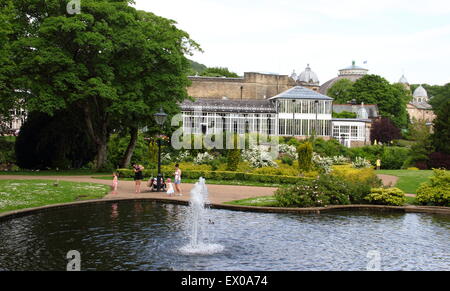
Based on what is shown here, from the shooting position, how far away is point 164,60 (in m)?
34.4

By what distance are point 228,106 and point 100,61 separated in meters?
36.4

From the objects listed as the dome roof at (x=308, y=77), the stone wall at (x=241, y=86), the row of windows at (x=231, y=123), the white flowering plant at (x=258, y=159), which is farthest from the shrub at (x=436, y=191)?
the dome roof at (x=308, y=77)

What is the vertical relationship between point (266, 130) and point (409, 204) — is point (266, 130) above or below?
above

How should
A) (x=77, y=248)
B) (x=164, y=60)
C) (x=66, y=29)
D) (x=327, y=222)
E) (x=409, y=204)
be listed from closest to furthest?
1. (x=77, y=248)
2. (x=327, y=222)
3. (x=409, y=204)
4. (x=66, y=29)
5. (x=164, y=60)

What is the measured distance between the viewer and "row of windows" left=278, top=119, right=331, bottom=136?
66.5 metres

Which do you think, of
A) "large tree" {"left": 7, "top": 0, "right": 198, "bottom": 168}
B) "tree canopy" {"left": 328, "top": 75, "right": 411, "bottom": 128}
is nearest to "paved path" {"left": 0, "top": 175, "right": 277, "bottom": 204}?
"large tree" {"left": 7, "top": 0, "right": 198, "bottom": 168}

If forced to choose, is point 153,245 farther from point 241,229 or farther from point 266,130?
point 266,130

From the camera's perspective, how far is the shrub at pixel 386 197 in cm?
2088

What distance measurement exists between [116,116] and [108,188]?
37.2 ft

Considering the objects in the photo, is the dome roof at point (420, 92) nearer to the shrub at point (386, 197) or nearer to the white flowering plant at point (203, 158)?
the white flowering plant at point (203, 158)

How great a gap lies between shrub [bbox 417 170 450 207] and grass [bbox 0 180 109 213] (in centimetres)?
1417

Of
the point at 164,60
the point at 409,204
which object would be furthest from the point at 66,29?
the point at 409,204

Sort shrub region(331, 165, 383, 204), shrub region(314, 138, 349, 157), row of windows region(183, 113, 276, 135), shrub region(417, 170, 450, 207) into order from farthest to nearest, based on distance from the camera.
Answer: row of windows region(183, 113, 276, 135)
shrub region(314, 138, 349, 157)
shrub region(331, 165, 383, 204)
shrub region(417, 170, 450, 207)

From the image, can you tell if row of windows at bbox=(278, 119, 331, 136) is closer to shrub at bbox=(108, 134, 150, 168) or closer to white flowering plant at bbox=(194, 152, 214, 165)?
shrub at bbox=(108, 134, 150, 168)
